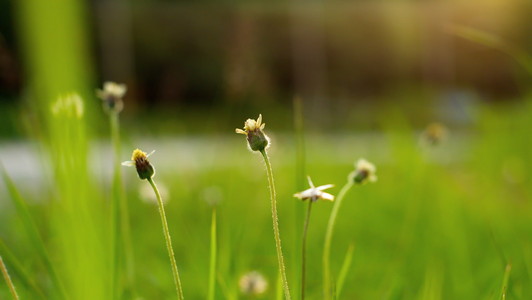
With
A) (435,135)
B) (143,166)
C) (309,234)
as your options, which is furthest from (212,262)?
(309,234)

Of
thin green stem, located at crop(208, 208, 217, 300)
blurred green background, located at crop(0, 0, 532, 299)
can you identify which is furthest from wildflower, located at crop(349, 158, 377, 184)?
thin green stem, located at crop(208, 208, 217, 300)

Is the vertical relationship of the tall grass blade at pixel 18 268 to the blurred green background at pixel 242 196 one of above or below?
below

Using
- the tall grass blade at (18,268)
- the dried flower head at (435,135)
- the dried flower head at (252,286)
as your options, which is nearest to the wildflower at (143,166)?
the tall grass blade at (18,268)

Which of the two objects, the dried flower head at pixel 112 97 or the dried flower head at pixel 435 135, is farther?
the dried flower head at pixel 435 135

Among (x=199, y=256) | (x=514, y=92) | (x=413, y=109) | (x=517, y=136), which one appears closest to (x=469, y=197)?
(x=517, y=136)

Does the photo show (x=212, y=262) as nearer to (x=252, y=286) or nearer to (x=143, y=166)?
(x=143, y=166)

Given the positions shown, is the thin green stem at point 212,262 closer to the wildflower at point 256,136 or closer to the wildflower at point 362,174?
the wildflower at point 256,136

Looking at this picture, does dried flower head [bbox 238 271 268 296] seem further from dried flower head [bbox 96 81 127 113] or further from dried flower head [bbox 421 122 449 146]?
dried flower head [bbox 421 122 449 146]
